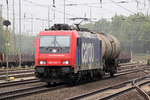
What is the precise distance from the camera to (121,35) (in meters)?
110

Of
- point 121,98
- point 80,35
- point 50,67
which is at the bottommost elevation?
point 121,98

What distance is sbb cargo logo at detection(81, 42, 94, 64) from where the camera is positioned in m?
17.4

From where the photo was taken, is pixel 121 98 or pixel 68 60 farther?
pixel 68 60

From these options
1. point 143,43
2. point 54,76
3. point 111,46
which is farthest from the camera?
point 143,43

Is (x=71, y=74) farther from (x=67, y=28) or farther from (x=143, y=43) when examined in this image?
→ (x=143, y=43)

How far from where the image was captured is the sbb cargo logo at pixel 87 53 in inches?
684

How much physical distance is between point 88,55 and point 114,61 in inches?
281

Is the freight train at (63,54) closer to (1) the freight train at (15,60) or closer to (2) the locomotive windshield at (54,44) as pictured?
(2) the locomotive windshield at (54,44)

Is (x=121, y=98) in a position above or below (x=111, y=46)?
below

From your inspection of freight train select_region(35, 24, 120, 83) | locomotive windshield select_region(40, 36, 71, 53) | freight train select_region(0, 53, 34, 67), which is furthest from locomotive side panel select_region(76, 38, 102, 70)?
freight train select_region(0, 53, 34, 67)

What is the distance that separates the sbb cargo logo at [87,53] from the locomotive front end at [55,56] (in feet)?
4.46

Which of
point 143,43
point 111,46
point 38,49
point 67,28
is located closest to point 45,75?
point 38,49

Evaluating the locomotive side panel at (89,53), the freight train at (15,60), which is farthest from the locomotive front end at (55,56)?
the freight train at (15,60)

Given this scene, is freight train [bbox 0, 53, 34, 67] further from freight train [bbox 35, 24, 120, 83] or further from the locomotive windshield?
the locomotive windshield
